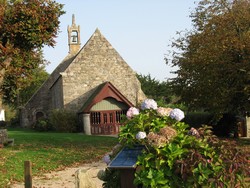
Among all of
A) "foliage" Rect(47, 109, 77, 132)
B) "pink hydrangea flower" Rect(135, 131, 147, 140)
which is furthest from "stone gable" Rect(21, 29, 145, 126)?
"pink hydrangea flower" Rect(135, 131, 147, 140)

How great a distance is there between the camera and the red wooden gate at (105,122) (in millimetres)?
35062

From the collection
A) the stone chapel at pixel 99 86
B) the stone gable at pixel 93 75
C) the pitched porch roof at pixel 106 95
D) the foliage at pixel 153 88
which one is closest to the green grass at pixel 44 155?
the pitched porch roof at pixel 106 95

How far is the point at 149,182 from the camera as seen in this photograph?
5133mm

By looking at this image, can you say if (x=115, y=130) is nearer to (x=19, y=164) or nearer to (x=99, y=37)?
(x=99, y=37)

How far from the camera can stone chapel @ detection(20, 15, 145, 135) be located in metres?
35.3

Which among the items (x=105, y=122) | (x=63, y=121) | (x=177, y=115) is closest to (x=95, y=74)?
(x=105, y=122)

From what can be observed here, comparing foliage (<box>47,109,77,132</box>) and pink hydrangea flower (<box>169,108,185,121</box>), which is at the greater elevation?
pink hydrangea flower (<box>169,108,185,121</box>)

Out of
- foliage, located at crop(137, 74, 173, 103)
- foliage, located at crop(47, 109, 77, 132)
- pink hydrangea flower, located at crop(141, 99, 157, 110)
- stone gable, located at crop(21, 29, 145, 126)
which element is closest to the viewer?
pink hydrangea flower, located at crop(141, 99, 157, 110)

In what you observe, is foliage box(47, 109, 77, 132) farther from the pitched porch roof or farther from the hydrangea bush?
the hydrangea bush

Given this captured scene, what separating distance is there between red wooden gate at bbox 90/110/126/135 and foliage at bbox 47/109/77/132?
1.75m

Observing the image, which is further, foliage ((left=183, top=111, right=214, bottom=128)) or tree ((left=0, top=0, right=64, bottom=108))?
foliage ((left=183, top=111, right=214, bottom=128))

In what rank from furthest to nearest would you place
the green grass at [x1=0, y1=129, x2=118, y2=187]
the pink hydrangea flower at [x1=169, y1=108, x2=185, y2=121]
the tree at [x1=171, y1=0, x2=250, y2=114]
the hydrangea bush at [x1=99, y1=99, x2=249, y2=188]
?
the tree at [x1=171, y1=0, x2=250, y2=114] < the green grass at [x1=0, y1=129, x2=118, y2=187] < the pink hydrangea flower at [x1=169, y1=108, x2=185, y2=121] < the hydrangea bush at [x1=99, y1=99, x2=249, y2=188]

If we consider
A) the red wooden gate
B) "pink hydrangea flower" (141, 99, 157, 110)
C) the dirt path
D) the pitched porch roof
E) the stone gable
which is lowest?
the dirt path

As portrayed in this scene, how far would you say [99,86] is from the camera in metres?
37.7
